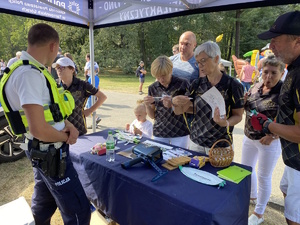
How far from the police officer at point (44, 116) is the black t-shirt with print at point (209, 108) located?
1191mm

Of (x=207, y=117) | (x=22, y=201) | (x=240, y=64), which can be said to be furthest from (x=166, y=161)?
(x=240, y=64)

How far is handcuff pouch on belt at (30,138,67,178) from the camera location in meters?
1.60

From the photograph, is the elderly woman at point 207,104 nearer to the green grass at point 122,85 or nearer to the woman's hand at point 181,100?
the woman's hand at point 181,100

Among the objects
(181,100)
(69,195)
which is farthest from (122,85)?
(69,195)

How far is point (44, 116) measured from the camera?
4.93 feet

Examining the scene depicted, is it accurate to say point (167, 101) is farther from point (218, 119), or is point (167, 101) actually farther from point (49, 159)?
point (49, 159)

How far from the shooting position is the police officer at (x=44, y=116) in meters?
1.45

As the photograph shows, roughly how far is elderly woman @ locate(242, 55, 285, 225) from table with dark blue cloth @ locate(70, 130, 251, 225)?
76cm

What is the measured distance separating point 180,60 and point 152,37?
2909 cm

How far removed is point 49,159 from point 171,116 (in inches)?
55.4

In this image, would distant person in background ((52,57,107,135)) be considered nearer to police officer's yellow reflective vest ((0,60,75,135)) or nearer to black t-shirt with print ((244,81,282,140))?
police officer's yellow reflective vest ((0,60,75,135))

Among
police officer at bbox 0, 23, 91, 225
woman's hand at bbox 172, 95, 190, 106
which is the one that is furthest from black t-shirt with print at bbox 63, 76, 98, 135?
woman's hand at bbox 172, 95, 190, 106

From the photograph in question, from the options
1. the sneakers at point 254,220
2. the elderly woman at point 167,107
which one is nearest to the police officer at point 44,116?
the elderly woman at point 167,107

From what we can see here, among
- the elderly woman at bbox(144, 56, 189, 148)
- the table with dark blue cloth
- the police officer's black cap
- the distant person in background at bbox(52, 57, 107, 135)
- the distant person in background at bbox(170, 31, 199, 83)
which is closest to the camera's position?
the table with dark blue cloth
